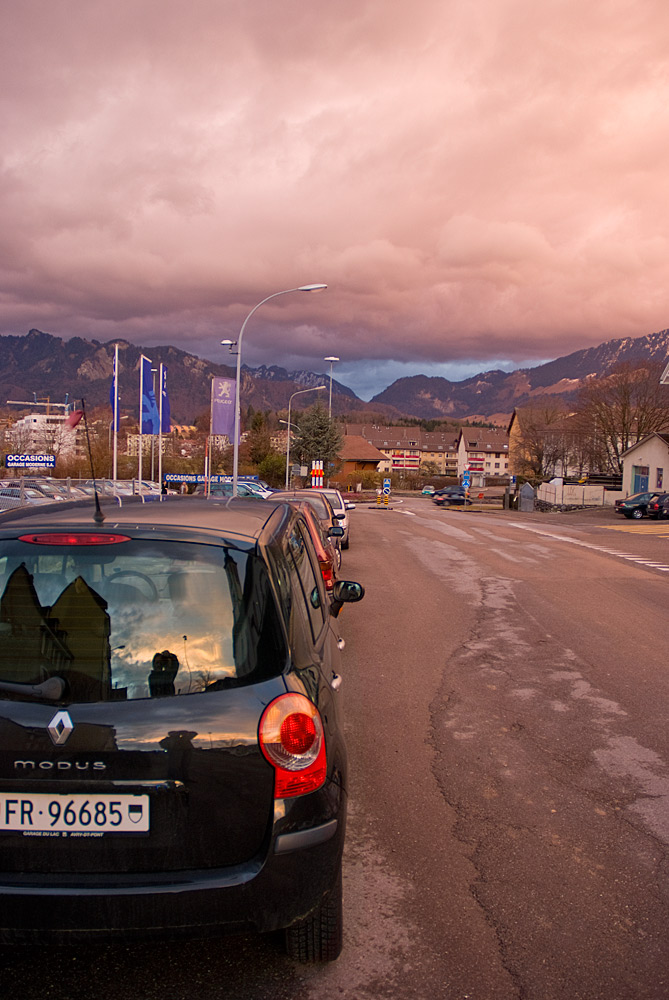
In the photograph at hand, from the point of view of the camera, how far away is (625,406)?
59.9m

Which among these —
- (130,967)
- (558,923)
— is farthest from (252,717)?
(558,923)

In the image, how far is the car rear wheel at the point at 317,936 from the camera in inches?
110

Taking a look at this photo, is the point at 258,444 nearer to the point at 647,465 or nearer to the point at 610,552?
the point at 647,465

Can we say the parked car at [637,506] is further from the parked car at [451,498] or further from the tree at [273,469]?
the tree at [273,469]

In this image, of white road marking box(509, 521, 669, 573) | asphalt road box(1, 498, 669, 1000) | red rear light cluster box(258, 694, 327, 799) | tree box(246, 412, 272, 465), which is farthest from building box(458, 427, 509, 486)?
red rear light cluster box(258, 694, 327, 799)

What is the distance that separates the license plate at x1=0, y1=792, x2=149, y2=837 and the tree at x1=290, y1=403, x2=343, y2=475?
71.3 meters

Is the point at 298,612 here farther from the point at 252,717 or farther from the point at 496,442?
the point at 496,442

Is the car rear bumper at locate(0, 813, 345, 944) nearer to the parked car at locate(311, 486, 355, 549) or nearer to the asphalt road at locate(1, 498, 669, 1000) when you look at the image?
the asphalt road at locate(1, 498, 669, 1000)

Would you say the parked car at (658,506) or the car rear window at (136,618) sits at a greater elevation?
the car rear window at (136,618)

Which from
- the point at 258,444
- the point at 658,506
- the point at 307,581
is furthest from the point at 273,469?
the point at 307,581

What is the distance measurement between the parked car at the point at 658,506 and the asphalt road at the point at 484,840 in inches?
1252

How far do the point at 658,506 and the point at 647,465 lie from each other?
1197 cm

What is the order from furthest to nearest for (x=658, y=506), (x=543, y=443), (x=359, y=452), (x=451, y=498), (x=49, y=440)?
(x=359, y=452), (x=543, y=443), (x=49, y=440), (x=451, y=498), (x=658, y=506)

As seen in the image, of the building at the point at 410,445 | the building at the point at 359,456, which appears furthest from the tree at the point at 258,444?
the building at the point at 410,445
